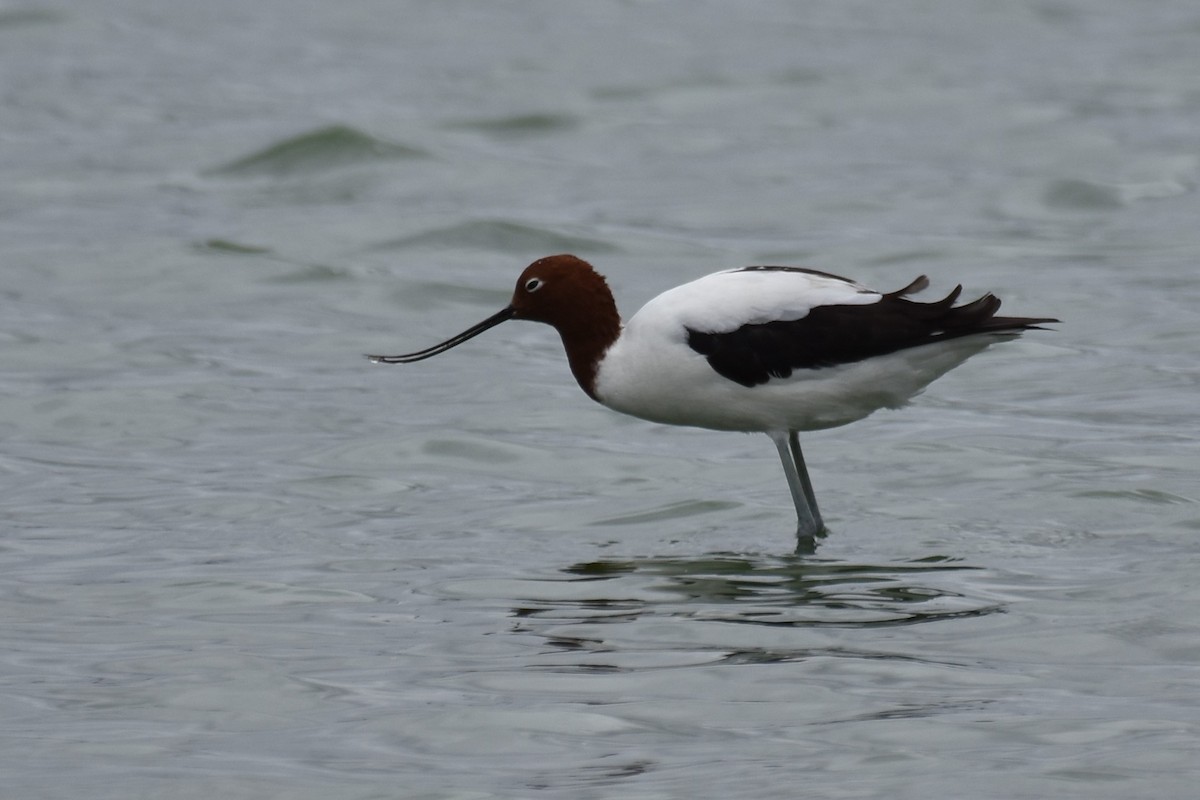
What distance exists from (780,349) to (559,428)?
13.7 feet

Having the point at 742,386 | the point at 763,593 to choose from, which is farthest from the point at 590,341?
the point at 763,593

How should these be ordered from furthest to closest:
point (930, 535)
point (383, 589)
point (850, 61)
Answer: point (850, 61)
point (930, 535)
point (383, 589)

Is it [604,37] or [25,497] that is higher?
[604,37]

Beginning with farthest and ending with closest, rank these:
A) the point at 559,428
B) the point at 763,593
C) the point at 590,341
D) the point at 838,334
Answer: the point at 559,428, the point at 590,341, the point at 838,334, the point at 763,593

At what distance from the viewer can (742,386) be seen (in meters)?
10.2

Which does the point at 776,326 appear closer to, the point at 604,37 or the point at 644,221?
the point at 644,221

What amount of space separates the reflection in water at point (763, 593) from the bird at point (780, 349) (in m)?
0.59

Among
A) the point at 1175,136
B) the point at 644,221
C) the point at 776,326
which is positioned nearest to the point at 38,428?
the point at 776,326

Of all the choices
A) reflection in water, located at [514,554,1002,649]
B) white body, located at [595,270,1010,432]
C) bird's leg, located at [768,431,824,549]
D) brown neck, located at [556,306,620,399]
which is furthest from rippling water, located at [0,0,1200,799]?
brown neck, located at [556,306,620,399]

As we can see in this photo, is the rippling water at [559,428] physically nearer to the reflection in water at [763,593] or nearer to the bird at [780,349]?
the reflection in water at [763,593]

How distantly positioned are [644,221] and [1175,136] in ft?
21.9

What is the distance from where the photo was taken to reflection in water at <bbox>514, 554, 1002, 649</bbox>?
9102 millimetres

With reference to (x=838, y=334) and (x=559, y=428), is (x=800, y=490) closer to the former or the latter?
(x=838, y=334)

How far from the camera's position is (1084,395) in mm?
14484
